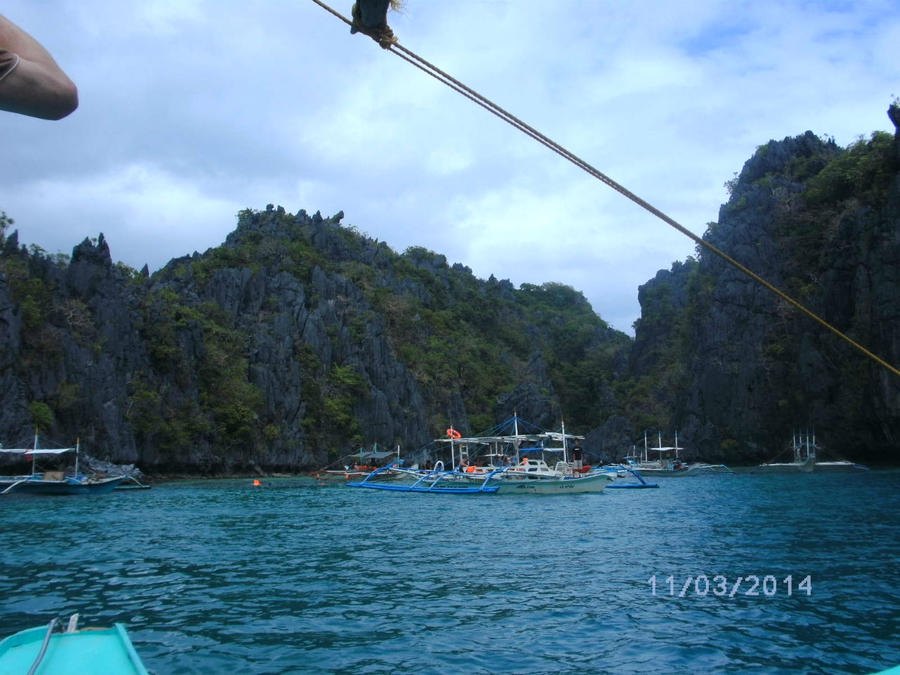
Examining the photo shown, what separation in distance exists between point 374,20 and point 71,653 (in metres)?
6.05

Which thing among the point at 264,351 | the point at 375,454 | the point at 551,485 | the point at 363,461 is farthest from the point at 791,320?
the point at 264,351

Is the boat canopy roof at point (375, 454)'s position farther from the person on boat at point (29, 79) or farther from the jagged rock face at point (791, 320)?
the person on boat at point (29, 79)

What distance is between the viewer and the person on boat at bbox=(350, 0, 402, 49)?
3.85 meters

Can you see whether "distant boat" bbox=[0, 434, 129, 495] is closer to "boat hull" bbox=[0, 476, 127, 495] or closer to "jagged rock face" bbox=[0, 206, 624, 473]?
"boat hull" bbox=[0, 476, 127, 495]

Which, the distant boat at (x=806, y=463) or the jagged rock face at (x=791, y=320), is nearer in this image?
the jagged rock face at (x=791, y=320)

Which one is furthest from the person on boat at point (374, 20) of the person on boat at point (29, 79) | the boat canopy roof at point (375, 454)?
the boat canopy roof at point (375, 454)

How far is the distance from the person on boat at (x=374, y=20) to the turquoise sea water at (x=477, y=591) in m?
7.10

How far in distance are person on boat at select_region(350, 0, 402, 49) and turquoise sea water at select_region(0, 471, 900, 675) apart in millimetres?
7099

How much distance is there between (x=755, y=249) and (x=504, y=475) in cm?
4842

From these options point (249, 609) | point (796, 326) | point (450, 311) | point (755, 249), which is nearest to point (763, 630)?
point (249, 609)

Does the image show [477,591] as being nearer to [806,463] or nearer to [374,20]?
[374,20]

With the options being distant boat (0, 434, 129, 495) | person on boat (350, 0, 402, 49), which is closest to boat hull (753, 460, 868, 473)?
distant boat (0, 434, 129, 495)
